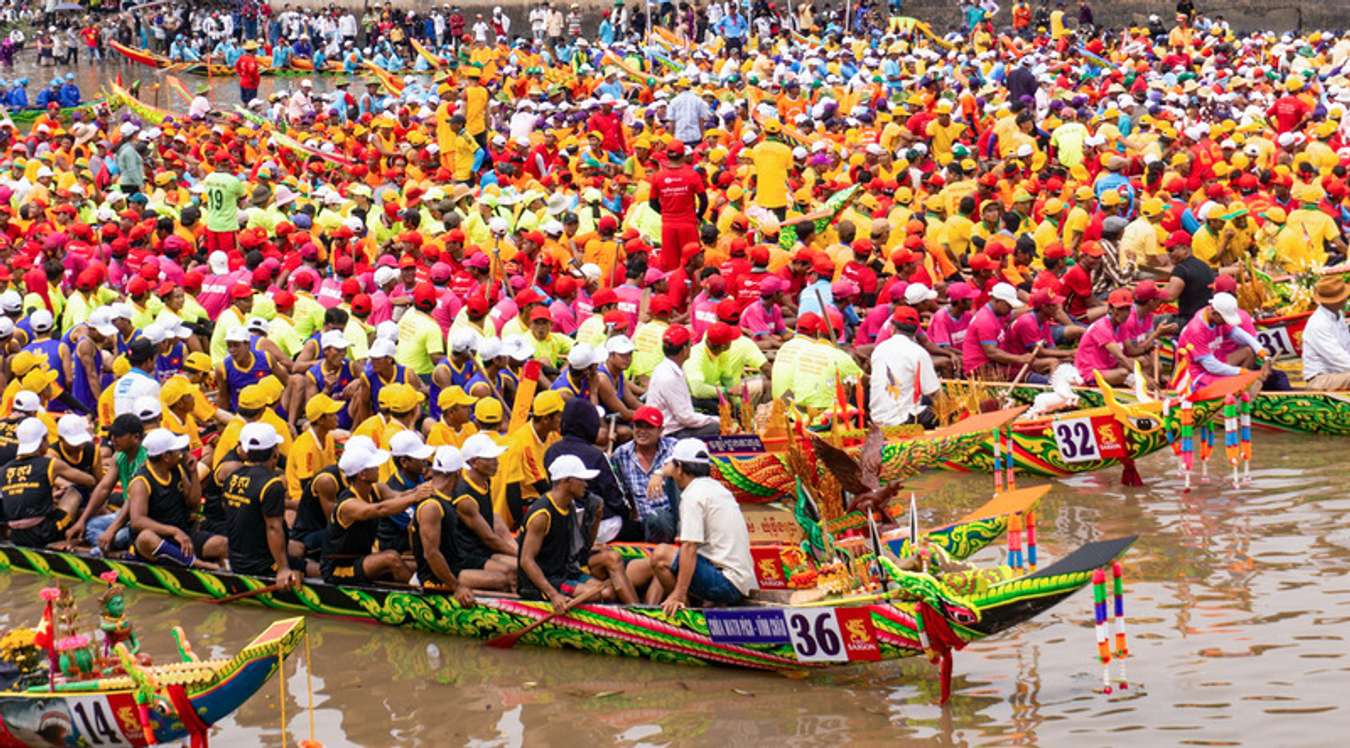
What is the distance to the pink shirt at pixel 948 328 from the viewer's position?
16.5 metres

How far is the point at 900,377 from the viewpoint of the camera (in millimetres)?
14633

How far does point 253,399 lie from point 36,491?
65.5 inches

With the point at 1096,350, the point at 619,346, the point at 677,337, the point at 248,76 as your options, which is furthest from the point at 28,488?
the point at 248,76

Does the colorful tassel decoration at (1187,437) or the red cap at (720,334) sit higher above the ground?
the red cap at (720,334)

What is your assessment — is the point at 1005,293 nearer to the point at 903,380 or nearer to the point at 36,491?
the point at 903,380

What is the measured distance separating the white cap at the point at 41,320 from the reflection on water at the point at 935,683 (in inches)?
157

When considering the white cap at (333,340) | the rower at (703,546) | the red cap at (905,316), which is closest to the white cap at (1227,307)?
the red cap at (905,316)

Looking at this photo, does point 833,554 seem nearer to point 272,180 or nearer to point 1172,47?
point 272,180

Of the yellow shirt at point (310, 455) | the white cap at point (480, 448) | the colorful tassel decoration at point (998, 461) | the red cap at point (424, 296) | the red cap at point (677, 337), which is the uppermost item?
the red cap at point (424, 296)

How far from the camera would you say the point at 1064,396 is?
48.2 feet

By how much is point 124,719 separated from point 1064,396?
300 inches

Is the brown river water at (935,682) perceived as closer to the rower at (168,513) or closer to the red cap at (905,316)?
the rower at (168,513)

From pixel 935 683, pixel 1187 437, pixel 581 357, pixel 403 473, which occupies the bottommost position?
pixel 935 683

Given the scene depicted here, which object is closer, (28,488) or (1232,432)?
(28,488)
